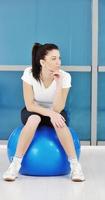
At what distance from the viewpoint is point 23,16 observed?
4793 millimetres

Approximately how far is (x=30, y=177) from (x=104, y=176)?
0.54 meters

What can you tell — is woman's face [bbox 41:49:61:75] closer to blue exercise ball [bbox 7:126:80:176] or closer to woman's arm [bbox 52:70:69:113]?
woman's arm [bbox 52:70:69:113]

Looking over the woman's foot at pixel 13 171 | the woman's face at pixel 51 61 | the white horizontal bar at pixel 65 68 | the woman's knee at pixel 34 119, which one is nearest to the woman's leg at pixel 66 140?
the woman's knee at pixel 34 119

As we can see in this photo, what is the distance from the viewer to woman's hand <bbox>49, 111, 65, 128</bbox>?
3146 mm

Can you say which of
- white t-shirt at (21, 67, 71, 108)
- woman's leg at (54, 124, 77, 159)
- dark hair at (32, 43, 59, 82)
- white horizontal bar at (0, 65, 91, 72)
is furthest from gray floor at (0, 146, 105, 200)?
white horizontal bar at (0, 65, 91, 72)

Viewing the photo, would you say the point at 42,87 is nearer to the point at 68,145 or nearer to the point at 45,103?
the point at 45,103

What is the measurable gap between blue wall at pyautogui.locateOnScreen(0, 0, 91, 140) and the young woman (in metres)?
1.35

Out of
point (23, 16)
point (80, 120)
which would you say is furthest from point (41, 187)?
point (23, 16)

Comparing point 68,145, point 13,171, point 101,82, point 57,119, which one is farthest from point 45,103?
point 101,82

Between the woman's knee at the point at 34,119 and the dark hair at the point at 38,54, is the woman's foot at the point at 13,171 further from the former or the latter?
the dark hair at the point at 38,54

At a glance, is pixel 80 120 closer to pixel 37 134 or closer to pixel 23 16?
pixel 23 16

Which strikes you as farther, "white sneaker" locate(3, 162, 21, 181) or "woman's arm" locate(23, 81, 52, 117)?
"woman's arm" locate(23, 81, 52, 117)

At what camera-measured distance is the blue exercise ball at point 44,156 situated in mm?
3195

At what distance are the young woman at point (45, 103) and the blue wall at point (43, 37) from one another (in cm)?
135
